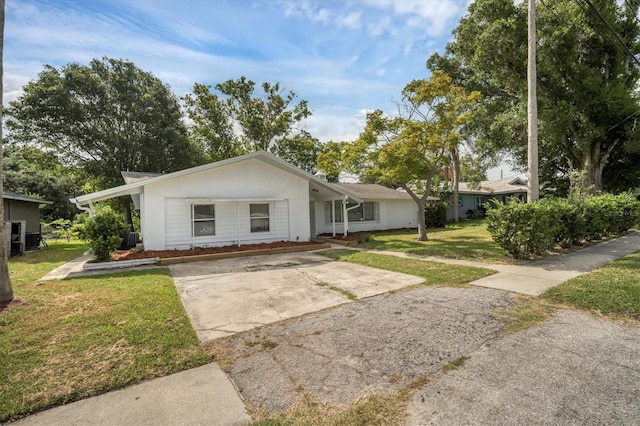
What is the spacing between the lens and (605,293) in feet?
17.9

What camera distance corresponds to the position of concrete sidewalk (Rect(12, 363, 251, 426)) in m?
2.49

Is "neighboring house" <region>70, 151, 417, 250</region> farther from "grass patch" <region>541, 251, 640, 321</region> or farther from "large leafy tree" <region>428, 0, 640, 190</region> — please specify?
"large leafy tree" <region>428, 0, 640, 190</region>

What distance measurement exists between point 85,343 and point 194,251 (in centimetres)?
759

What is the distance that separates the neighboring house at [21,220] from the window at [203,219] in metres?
6.80

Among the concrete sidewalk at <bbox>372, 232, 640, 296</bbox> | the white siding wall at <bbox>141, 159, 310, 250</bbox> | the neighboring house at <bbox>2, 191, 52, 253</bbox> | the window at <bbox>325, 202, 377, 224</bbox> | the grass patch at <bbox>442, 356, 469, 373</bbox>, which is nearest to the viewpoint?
the grass patch at <bbox>442, 356, 469, 373</bbox>

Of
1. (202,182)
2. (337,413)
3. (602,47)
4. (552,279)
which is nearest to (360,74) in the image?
(202,182)

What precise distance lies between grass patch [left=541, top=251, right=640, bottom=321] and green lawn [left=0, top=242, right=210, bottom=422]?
5.86 m

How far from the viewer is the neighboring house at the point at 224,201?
11258 mm

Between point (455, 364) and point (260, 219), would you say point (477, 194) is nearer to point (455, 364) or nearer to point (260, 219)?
point (260, 219)

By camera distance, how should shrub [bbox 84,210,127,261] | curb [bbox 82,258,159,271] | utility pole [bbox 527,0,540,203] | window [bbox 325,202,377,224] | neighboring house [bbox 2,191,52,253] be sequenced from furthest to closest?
1. window [bbox 325,202,377,224]
2. neighboring house [bbox 2,191,52,253]
3. utility pole [bbox 527,0,540,203]
4. shrub [bbox 84,210,127,261]
5. curb [bbox 82,258,159,271]

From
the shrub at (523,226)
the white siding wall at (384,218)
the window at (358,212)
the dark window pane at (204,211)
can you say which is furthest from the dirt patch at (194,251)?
the shrub at (523,226)

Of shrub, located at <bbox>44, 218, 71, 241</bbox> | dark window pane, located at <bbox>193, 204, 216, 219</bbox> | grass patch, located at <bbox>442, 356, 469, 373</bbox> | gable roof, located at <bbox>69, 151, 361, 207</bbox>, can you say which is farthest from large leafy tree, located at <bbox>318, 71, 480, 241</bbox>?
shrub, located at <bbox>44, 218, 71, 241</bbox>

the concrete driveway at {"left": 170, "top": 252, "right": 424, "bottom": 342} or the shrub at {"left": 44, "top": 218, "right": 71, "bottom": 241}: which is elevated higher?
the shrub at {"left": 44, "top": 218, "right": 71, "bottom": 241}

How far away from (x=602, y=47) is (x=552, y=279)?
807 inches
